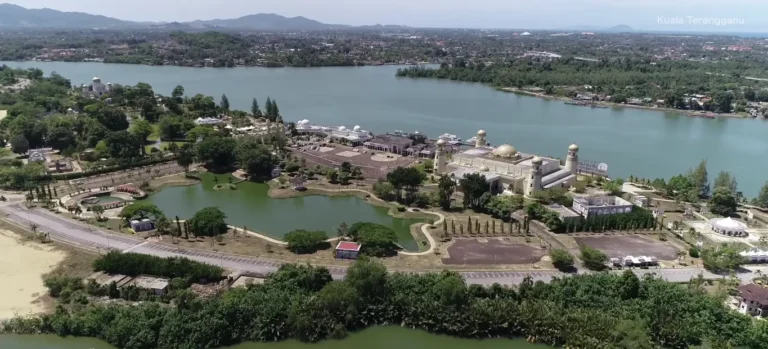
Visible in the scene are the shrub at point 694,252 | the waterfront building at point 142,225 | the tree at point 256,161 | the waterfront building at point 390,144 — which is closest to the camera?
the shrub at point 694,252

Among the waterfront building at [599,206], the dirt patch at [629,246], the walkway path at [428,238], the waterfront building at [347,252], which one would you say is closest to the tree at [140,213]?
the waterfront building at [347,252]

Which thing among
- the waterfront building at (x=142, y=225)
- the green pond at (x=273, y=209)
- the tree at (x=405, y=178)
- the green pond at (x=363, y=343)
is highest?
the tree at (x=405, y=178)

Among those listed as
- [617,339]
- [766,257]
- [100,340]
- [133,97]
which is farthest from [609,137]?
[133,97]

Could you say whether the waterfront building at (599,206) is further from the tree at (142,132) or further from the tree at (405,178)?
the tree at (142,132)

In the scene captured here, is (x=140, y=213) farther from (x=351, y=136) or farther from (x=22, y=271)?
(x=351, y=136)

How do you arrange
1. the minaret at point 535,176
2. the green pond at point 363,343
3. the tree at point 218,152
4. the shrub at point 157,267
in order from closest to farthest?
1. the green pond at point 363,343
2. the shrub at point 157,267
3. the minaret at point 535,176
4. the tree at point 218,152

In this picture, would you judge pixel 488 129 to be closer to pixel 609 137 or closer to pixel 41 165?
pixel 609 137

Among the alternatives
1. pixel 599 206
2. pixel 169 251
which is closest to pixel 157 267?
pixel 169 251
